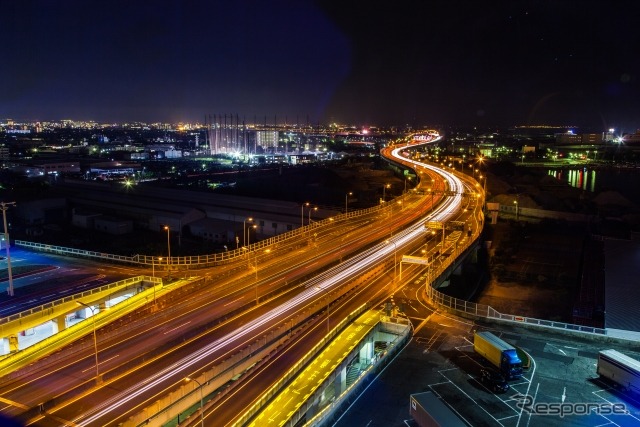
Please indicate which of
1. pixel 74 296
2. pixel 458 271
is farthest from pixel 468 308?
pixel 74 296

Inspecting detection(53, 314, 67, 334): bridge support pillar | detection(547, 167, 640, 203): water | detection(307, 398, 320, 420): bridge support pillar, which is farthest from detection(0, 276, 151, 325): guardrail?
detection(547, 167, 640, 203): water

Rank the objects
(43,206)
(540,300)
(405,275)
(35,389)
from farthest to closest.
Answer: (43,206) → (540,300) → (405,275) → (35,389)

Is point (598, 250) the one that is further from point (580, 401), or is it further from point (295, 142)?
point (295, 142)

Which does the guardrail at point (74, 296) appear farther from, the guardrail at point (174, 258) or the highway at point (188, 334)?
the highway at point (188, 334)

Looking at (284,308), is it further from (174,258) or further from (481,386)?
(174,258)

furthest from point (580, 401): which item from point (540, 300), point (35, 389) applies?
point (540, 300)

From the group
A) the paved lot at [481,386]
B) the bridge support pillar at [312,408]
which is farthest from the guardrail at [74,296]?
the paved lot at [481,386]
